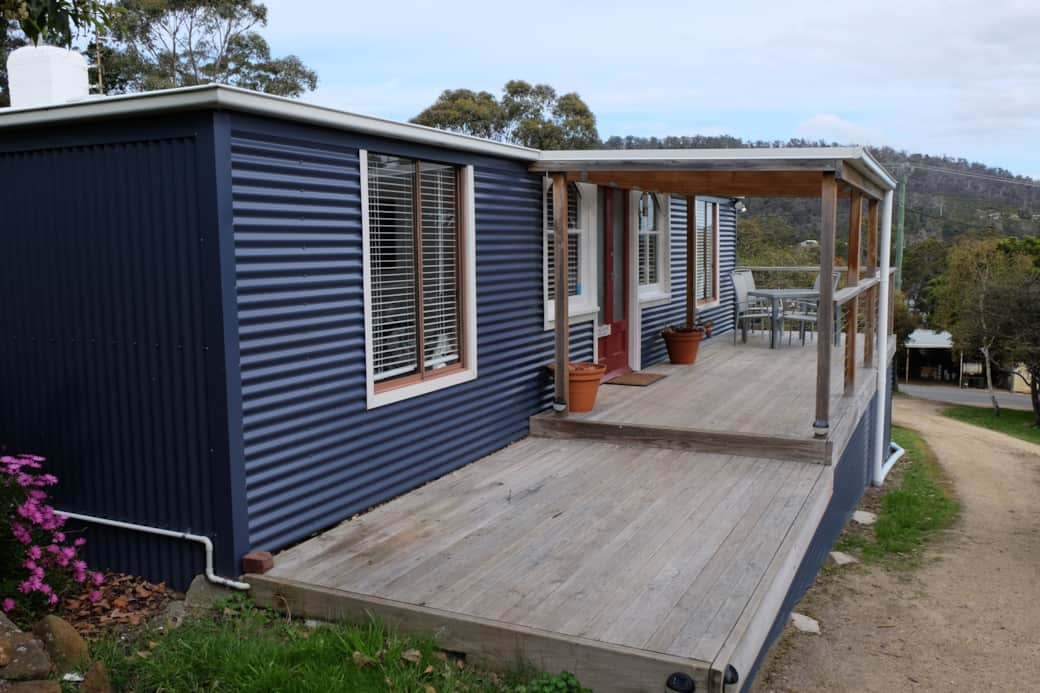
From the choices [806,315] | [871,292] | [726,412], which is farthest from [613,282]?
[806,315]

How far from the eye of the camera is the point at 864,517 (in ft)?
31.5

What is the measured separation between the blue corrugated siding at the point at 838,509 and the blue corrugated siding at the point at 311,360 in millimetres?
2316

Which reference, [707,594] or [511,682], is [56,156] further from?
[707,594]

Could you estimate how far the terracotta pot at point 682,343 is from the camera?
1020cm

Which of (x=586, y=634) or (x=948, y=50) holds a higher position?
(x=948, y=50)

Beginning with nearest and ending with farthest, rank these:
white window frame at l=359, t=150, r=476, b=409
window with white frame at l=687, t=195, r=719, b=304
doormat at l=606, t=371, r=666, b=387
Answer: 1. white window frame at l=359, t=150, r=476, b=409
2. doormat at l=606, t=371, r=666, b=387
3. window with white frame at l=687, t=195, r=719, b=304

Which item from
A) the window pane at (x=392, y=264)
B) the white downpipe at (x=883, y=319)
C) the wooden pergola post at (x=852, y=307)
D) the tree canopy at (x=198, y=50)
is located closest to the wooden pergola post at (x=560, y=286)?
the window pane at (x=392, y=264)

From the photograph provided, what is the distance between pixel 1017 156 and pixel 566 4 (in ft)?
177

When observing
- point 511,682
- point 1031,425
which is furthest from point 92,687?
point 1031,425

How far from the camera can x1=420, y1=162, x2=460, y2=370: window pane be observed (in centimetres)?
595

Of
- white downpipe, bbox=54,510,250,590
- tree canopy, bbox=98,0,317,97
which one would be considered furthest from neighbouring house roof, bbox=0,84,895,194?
tree canopy, bbox=98,0,317,97

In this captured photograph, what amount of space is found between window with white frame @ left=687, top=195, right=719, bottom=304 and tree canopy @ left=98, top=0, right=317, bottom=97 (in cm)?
1581

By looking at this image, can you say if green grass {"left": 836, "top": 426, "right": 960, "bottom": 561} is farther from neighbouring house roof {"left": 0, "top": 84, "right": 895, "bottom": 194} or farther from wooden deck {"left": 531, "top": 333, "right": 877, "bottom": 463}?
neighbouring house roof {"left": 0, "top": 84, "right": 895, "bottom": 194}

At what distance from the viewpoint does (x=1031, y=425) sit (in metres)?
32.2
